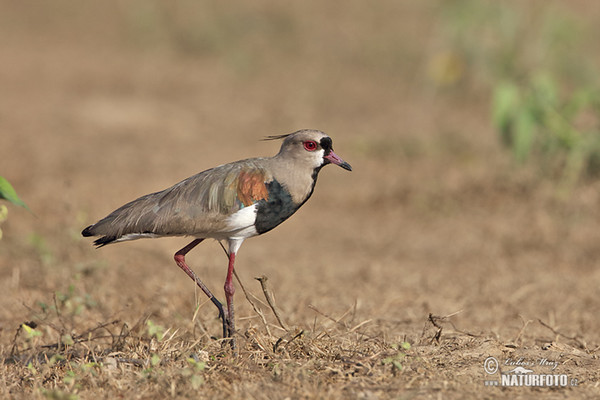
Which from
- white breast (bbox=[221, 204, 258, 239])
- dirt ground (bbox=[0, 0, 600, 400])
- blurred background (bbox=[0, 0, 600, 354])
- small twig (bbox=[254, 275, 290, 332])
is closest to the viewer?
dirt ground (bbox=[0, 0, 600, 400])

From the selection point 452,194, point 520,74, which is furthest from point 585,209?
point 520,74

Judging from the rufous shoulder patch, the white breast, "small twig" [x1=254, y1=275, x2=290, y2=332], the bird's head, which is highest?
the bird's head

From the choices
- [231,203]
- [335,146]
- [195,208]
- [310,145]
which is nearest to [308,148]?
[310,145]

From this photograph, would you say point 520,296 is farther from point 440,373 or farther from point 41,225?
point 41,225

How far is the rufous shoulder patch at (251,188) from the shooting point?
3.86m

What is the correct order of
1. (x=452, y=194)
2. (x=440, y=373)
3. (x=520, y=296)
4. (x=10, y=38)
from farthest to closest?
(x=10, y=38) < (x=452, y=194) < (x=520, y=296) < (x=440, y=373)

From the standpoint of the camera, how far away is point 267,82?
1370 cm

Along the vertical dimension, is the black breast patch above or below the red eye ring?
below

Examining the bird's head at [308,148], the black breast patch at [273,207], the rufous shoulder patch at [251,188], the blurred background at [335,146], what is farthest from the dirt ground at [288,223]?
the bird's head at [308,148]

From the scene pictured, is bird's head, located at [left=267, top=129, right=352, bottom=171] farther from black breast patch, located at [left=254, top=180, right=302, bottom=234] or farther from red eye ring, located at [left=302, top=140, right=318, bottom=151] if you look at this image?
black breast patch, located at [left=254, top=180, right=302, bottom=234]

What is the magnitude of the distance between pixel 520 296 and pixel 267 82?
342 inches

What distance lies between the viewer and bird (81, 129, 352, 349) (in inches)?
152

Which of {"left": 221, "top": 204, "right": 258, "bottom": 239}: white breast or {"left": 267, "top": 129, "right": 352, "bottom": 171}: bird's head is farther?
{"left": 267, "top": 129, "right": 352, "bottom": 171}: bird's head

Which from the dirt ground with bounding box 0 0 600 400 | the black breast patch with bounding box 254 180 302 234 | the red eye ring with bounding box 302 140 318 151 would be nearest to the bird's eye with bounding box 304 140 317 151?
the red eye ring with bounding box 302 140 318 151
